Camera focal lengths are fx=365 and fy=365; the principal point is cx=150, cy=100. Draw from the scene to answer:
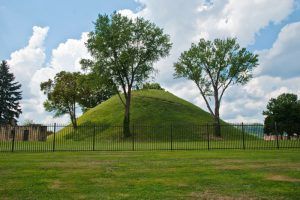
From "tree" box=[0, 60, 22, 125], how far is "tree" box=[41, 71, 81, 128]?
10728 millimetres

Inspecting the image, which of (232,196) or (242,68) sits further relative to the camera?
(242,68)

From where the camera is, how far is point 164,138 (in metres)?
45.9

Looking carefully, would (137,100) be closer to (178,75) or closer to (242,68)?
(178,75)

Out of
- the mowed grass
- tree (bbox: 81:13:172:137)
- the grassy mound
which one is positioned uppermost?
tree (bbox: 81:13:172:137)

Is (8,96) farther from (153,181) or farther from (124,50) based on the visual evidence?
(153,181)

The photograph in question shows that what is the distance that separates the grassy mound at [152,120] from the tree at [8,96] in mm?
16934

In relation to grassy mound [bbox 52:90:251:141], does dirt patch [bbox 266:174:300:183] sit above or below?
below

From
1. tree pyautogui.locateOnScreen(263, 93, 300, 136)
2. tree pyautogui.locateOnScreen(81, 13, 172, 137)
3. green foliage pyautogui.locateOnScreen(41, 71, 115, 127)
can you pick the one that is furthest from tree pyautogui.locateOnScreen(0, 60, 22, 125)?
tree pyautogui.locateOnScreen(263, 93, 300, 136)

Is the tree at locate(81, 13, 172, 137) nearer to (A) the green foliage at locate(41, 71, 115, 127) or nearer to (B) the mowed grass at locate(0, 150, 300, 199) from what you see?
(A) the green foliage at locate(41, 71, 115, 127)

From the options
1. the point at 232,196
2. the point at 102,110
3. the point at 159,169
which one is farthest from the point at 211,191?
the point at 102,110

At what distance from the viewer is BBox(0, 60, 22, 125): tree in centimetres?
6736

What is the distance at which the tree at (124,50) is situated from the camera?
151 ft

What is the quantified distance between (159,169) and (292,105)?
6393 centimetres

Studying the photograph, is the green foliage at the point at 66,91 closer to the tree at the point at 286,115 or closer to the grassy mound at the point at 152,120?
the grassy mound at the point at 152,120
